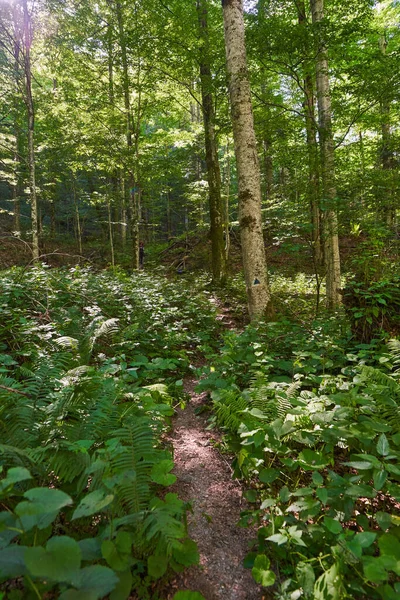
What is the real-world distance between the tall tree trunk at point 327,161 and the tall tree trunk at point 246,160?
1426 millimetres

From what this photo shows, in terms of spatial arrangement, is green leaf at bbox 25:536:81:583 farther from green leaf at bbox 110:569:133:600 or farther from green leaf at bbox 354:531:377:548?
green leaf at bbox 354:531:377:548

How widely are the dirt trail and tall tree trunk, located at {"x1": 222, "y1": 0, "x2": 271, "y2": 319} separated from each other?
3.15 meters

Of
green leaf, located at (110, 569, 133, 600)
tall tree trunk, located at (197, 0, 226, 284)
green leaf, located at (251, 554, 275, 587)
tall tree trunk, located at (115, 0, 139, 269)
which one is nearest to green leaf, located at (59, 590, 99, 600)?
green leaf, located at (110, 569, 133, 600)

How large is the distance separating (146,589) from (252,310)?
4.64 m

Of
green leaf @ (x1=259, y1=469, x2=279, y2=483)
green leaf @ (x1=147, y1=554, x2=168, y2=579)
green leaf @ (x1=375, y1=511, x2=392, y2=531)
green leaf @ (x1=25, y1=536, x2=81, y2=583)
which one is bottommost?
green leaf @ (x1=147, y1=554, x2=168, y2=579)

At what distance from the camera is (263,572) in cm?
150

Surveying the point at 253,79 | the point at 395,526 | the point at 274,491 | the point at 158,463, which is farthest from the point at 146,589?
the point at 253,79

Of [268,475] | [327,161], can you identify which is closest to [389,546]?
[268,475]

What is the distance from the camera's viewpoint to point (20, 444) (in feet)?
6.31

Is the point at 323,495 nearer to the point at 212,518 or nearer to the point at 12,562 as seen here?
the point at 212,518

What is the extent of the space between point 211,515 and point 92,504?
3.83 feet

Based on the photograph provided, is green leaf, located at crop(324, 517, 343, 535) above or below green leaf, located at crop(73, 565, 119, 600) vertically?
below

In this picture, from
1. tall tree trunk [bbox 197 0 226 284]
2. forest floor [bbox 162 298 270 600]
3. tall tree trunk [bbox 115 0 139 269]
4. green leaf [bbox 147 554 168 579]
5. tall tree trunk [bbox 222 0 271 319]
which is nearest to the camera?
green leaf [bbox 147 554 168 579]

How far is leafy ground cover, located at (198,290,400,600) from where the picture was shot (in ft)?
4.55
